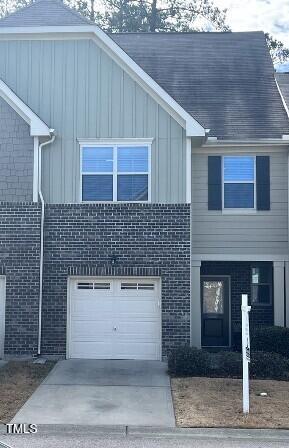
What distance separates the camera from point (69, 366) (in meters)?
12.6

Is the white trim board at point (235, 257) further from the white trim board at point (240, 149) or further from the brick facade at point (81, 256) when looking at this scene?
the white trim board at point (240, 149)

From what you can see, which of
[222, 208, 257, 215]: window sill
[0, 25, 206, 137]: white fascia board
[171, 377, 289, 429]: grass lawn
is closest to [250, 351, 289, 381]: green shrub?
→ [171, 377, 289, 429]: grass lawn

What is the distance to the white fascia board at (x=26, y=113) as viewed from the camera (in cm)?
1342

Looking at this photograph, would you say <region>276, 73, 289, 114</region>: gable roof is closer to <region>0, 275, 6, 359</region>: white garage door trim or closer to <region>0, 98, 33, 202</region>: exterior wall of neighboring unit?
<region>0, 98, 33, 202</region>: exterior wall of neighboring unit

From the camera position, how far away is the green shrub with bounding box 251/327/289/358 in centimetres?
1317

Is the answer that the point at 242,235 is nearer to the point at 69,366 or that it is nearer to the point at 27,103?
the point at 69,366

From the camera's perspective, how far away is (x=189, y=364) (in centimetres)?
1185

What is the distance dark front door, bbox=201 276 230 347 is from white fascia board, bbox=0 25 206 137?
5152 millimetres

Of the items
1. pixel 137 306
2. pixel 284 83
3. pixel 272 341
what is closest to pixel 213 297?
Result: pixel 272 341

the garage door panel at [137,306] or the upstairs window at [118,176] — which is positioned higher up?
the upstairs window at [118,176]

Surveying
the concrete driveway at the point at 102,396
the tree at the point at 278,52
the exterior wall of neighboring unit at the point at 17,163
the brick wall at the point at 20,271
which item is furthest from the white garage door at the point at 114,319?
the tree at the point at 278,52

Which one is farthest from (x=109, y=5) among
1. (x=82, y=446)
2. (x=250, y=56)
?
(x=82, y=446)

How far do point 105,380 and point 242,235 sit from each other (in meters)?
5.57

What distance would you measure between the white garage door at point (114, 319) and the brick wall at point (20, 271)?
97 centimetres
